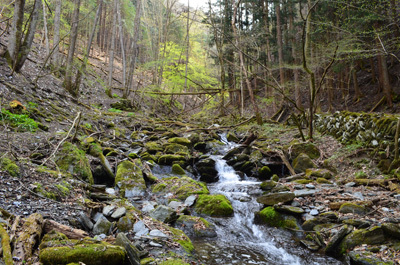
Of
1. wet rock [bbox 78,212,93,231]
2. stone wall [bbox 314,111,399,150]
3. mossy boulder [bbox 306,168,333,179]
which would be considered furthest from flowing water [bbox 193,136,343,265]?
stone wall [bbox 314,111,399,150]

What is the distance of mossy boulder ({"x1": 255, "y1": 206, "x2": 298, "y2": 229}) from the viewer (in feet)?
18.4

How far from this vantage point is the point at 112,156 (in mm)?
8516

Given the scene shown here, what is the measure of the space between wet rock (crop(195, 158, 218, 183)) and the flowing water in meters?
2.18

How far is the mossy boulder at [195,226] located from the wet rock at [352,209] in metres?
2.79

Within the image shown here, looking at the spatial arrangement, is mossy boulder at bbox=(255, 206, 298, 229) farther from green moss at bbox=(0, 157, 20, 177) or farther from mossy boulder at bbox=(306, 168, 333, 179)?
green moss at bbox=(0, 157, 20, 177)

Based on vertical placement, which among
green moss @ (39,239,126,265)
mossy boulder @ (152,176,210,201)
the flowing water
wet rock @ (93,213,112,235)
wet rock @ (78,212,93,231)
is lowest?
the flowing water

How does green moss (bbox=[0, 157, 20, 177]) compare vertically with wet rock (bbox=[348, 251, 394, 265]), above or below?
above

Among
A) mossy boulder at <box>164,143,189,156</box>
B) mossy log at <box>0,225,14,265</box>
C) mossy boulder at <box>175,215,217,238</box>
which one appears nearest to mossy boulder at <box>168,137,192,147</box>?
mossy boulder at <box>164,143,189,156</box>

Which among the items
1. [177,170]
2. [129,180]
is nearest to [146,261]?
[129,180]

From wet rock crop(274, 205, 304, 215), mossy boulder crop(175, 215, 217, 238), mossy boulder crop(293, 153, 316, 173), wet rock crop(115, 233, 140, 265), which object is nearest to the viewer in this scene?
wet rock crop(115, 233, 140, 265)

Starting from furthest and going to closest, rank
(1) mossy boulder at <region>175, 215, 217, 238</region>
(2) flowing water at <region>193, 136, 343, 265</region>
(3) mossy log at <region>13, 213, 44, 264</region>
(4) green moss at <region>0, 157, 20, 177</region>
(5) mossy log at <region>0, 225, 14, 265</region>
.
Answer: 1. (1) mossy boulder at <region>175, 215, 217, 238</region>
2. (2) flowing water at <region>193, 136, 343, 265</region>
3. (4) green moss at <region>0, 157, 20, 177</region>
4. (3) mossy log at <region>13, 213, 44, 264</region>
5. (5) mossy log at <region>0, 225, 14, 265</region>

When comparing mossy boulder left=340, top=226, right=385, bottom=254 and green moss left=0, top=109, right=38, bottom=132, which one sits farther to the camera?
green moss left=0, top=109, right=38, bottom=132

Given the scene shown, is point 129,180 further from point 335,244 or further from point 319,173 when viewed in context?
point 319,173

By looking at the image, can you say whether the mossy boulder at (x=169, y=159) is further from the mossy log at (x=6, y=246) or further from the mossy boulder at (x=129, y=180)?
the mossy log at (x=6, y=246)
